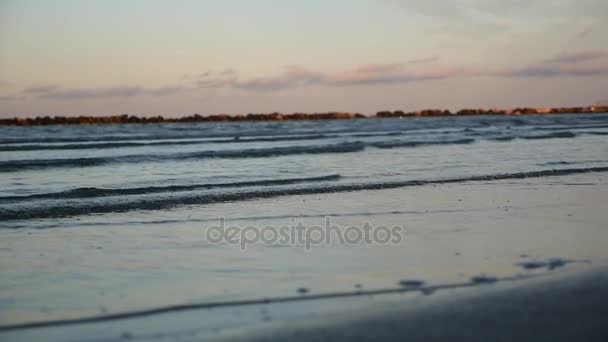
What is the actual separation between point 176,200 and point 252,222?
2501mm

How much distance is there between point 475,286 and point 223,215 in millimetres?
4841

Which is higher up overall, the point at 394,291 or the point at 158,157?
the point at 158,157

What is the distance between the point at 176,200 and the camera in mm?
11070

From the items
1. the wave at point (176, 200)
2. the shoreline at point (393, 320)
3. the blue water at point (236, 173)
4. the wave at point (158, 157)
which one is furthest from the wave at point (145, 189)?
the shoreline at point (393, 320)

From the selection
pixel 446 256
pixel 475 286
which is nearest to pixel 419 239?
pixel 446 256

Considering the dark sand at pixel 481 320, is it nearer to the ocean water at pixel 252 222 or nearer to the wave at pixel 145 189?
the ocean water at pixel 252 222

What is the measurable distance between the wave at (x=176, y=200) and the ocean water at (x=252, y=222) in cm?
4

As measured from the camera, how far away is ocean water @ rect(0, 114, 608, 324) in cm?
578

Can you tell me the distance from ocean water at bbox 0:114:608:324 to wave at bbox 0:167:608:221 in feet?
0.12

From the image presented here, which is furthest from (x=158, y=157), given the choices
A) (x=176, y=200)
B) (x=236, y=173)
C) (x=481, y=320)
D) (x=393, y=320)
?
(x=481, y=320)

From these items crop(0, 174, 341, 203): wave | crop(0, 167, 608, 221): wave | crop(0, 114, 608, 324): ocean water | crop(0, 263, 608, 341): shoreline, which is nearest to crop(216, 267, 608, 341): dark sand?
crop(0, 263, 608, 341): shoreline

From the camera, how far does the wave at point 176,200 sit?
9.86m

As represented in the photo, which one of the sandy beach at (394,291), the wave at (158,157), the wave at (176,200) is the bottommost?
the sandy beach at (394,291)

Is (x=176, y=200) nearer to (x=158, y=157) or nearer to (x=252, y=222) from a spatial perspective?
(x=252, y=222)
